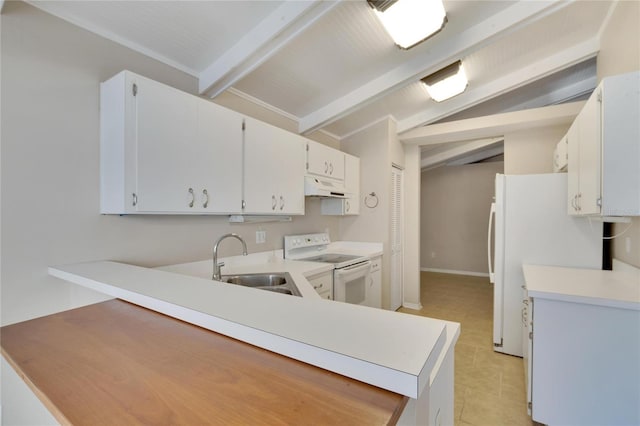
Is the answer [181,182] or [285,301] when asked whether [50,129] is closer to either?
[181,182]

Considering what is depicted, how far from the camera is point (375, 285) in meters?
3.39

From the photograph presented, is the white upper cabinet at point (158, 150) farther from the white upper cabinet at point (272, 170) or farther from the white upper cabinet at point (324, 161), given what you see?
the white upper cabinet at point (324, 161)

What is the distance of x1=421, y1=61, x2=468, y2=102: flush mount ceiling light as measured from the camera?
274cm

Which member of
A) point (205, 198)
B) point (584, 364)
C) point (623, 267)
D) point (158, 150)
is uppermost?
point (158, 150)

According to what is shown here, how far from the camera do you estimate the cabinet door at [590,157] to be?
1.67 m

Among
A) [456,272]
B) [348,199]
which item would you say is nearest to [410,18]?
[348,199]

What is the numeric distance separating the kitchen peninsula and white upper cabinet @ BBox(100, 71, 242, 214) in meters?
0.54

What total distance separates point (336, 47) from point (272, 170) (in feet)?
3.58

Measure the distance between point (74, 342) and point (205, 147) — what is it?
130 centimetres

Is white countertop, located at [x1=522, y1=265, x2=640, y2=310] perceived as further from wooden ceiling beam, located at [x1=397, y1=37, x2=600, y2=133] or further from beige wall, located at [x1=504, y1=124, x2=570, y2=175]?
wooden ceiling beam, located at [x1=397, y1=37, x2=600, y2=133]

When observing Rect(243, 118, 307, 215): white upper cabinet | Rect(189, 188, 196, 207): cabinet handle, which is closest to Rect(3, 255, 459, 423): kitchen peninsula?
Rect(189, 188, 196, 207): cabinet handle

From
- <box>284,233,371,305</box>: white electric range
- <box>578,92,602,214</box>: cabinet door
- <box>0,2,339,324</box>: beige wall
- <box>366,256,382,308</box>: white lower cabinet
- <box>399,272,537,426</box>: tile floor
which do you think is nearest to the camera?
<box>0,2,339,324</box>: beige wall

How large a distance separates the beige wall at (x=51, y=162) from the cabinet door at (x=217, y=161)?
45 cm

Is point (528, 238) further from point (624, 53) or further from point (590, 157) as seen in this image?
point (624, 53)
